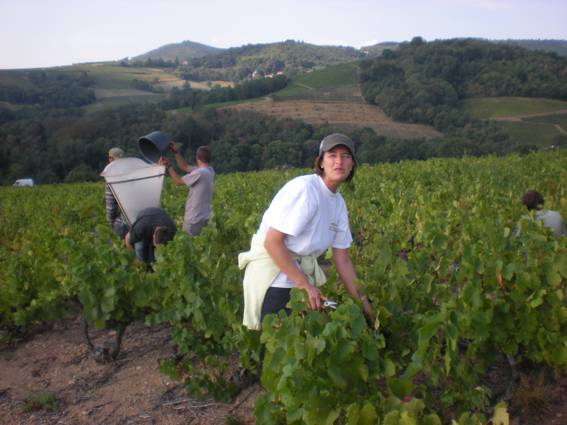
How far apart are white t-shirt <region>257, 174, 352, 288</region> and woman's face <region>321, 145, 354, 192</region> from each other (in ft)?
0.15

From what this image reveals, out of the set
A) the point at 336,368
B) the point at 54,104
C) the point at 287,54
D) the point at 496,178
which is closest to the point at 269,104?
the point at 54,104

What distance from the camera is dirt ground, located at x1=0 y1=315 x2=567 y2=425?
11.2ft

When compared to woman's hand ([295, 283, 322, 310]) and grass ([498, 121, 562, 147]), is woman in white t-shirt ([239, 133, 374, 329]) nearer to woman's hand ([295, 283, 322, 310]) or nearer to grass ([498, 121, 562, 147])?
woman's hand ([295, 283, 322, 310])

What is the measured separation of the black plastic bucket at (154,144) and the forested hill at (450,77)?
46719mm

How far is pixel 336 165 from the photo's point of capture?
2.63 metres

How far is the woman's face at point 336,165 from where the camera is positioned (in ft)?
8.61

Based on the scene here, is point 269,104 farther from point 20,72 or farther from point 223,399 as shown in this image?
point 223,399

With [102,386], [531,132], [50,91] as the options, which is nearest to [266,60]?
[50,91]

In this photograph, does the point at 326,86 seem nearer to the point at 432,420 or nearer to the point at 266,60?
the point at 266,60

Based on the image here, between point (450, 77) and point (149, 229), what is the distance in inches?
2538

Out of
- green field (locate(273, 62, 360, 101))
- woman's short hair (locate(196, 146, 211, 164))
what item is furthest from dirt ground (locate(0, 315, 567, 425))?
green field (locate(273, 62, 360, 101))

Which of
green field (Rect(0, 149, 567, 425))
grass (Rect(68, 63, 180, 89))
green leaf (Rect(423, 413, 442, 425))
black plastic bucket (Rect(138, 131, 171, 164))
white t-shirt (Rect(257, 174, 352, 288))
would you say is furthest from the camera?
grass (Rect(68, 63, 180, 89))

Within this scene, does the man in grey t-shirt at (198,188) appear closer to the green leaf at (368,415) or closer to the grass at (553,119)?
the green leaf at (368,415)

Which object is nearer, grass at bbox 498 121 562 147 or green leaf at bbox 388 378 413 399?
green leaf at bbox 388 378 413 399
